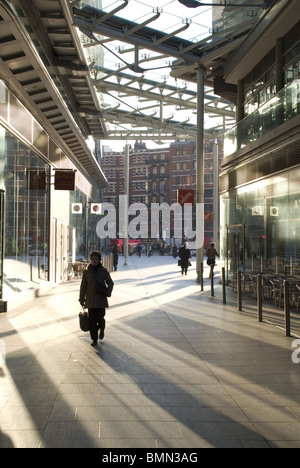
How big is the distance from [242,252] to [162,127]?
20.2m

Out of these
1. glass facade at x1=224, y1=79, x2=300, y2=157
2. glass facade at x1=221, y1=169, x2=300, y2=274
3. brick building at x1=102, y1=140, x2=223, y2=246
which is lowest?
glass facade at x1=221, y1=169, x2=300, y2=274

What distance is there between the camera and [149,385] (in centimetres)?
584

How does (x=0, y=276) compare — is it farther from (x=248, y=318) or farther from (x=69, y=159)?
(x=69, y=159)

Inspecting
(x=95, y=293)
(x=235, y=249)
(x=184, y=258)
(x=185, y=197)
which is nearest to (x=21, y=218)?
(x=95, y=293)

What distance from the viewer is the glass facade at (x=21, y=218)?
11781 millimetres

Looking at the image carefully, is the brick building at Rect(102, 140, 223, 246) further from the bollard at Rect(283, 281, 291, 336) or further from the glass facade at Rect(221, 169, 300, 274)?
the bollard at Rect(283, 281, 291, 336)

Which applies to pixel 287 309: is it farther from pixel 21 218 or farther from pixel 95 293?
pixel 21 218

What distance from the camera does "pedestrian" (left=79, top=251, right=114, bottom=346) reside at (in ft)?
26.5

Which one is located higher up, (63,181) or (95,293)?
(63,181)

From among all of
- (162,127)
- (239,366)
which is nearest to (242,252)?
(239,366)

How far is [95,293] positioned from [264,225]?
9306 millimetres

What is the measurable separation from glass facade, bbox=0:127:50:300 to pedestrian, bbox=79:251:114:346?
4.17 metres

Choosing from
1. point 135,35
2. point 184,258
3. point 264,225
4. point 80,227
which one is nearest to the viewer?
point 264,225

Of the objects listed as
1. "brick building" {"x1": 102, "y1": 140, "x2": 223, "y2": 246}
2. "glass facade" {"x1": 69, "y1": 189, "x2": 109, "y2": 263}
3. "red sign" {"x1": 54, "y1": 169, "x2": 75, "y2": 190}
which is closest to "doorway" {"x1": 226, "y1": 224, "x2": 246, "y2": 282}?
"red sign" {"x1": 54, "y1": 169, "x2": 75, "y2": 190}
